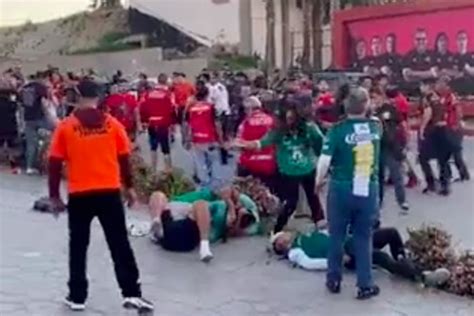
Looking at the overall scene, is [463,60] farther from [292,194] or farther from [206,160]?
[292,194]

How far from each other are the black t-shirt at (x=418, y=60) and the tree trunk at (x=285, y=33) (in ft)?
44.8

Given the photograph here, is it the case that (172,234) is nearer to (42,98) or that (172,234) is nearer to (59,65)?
(42,98)

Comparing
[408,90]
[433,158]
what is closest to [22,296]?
[433,158]

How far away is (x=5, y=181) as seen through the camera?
16812 mm

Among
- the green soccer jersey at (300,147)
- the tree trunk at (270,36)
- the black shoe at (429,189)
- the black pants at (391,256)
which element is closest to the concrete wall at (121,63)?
the tree trunk at (270,36)

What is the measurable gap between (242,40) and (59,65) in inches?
399

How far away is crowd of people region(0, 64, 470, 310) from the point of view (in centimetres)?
777

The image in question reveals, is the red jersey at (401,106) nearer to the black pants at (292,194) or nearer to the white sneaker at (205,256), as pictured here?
the black pants at (292,194)

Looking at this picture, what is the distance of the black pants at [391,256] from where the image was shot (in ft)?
29.7

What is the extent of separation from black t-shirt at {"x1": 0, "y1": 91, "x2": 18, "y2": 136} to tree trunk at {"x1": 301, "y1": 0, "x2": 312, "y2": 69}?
25811 mm

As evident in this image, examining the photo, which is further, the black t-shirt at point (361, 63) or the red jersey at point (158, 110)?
the black t-shirt at point (361, 63)

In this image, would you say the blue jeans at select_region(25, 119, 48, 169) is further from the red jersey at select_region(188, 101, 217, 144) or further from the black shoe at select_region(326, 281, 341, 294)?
the black shoe at select_region(326, 281, 341, 294)

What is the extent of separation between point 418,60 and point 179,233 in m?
21.8

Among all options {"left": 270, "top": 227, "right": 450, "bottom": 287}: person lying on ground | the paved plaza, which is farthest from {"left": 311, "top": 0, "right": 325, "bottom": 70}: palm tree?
{"left": 270, "top": 227, "right": 450, "bottom": 287}: person lying on ground
